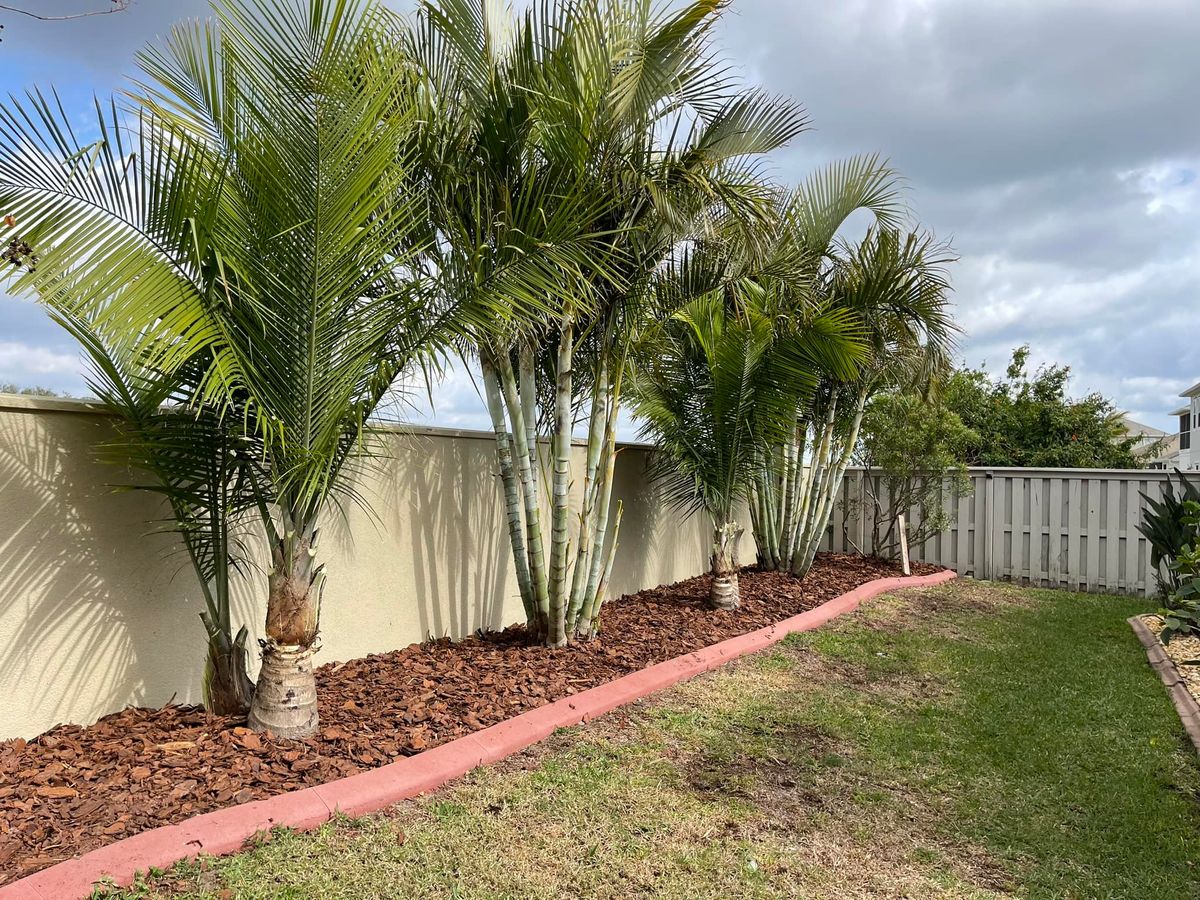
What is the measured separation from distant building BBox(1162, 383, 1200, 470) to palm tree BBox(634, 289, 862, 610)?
108ft

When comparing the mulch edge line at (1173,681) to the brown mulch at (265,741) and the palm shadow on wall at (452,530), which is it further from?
the palm shadow on wall at (452,530)

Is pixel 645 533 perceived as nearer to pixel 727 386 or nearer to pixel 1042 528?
pixel 727 386

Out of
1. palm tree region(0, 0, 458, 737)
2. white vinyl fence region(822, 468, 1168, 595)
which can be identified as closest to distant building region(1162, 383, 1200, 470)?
white vinyl fence region(822, 468, 1168, 595)

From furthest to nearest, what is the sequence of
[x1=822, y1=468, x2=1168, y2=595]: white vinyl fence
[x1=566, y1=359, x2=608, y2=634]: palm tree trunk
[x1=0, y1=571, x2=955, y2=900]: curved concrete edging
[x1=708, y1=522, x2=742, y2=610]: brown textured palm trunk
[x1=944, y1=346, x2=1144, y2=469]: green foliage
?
[x1=944, y1=346, x2=1144, y2=469]: green foliage → [x1=822, y1=468, x2=1168, y2=595]: white vinyl fence → [x1=708, y1=522, x2=742, y2=610]: brown textured palm trunk → [x1=566, y1=359, x2=608, y2=634]: palm tree trunk → [x1=0, y1=571, x2=955, y2=900]: curved concrete edging

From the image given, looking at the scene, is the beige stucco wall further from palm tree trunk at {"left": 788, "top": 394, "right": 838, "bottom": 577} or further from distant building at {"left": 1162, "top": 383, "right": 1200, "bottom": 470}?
distant building at {"left": 1162, "top": 383, "right": 1200, "bottom": 470}

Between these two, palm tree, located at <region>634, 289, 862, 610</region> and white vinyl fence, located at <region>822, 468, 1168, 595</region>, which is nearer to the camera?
palm tree, located at <region>634, 289, 862, 610</region>

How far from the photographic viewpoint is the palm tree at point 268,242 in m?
3.03

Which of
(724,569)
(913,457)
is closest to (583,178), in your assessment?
(724,569)

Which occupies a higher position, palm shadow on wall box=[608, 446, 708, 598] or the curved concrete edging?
palm shadow on wall box=[608, 446, 708, 598]

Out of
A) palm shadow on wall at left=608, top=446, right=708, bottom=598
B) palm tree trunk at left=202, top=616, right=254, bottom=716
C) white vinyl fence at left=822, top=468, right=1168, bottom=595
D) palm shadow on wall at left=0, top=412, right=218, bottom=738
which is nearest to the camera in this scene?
palm shadow on wall at left=0, top=412, right=218, bottom=738

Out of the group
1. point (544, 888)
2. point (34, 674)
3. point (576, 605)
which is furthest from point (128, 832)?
point (576, 605)

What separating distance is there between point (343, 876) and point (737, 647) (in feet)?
12.2

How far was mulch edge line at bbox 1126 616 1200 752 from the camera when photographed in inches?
177

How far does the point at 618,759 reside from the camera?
146 inches
